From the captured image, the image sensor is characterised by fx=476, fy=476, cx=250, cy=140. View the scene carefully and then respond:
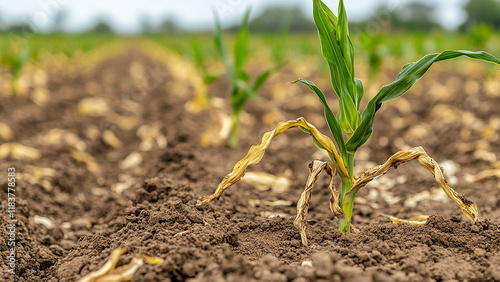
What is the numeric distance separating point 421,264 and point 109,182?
269 centimetres

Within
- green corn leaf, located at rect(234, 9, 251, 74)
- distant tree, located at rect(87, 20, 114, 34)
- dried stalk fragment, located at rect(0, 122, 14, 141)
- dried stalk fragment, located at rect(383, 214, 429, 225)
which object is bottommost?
dried stalk fragment, located at rect(383, 214, 429, 225)

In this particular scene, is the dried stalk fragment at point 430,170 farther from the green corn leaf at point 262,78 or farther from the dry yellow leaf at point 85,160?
the dry yellow leaf at point 85,160

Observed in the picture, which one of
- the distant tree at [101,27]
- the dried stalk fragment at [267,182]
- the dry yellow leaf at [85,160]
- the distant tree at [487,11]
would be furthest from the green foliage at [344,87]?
the distant tree at [101,27]

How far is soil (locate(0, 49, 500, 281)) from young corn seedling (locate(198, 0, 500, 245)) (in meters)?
0.16

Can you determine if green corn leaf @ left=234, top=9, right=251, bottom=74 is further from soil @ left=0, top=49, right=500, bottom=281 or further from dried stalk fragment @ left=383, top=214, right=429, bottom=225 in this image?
dried stalk fragment @ left=383, top=214, right=429, bottom=225

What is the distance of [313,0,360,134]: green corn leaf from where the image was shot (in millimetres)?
1988

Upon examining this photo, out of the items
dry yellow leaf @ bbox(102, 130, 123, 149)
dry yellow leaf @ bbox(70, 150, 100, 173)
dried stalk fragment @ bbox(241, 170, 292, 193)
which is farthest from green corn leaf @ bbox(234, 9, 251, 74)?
dry yellow leaf @ bbox(102, 130, 123, 149)

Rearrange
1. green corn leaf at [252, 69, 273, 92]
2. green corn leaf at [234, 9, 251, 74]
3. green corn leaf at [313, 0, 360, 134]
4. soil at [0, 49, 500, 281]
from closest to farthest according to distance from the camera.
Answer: soil at [0, 49, 500, 281]
green corn leaf at [313, 0, 360, 134]
green corn leaf at [252, 69, 273, 92]
green corn leaf at [234, 9, 251, 74]

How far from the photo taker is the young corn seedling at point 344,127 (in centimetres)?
191

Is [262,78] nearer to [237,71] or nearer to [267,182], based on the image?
[237,71]

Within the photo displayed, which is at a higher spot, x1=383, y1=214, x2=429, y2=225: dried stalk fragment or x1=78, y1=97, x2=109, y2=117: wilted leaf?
x1=78, y1=97, x2=109, y2=117: wilted leaf

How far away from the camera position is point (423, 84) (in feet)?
27.0

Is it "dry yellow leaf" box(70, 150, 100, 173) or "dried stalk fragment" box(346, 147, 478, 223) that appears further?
"dry yellow leaf" box(70, 150, 100, 173)

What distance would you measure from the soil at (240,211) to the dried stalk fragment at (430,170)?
11cm
